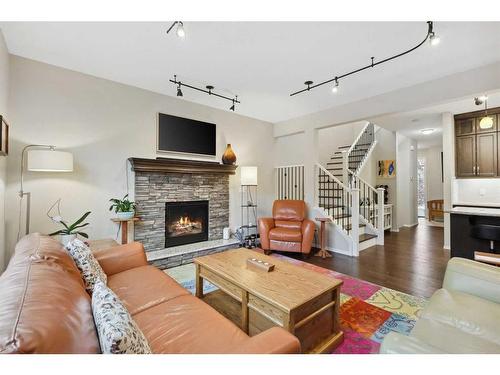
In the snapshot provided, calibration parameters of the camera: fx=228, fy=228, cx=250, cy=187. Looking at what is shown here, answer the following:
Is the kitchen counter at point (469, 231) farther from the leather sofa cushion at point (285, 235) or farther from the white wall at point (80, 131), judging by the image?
the white wall at point (80, 131)

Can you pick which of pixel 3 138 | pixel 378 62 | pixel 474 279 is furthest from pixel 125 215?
pixel 378 62

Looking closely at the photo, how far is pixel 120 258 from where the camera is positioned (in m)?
2.22

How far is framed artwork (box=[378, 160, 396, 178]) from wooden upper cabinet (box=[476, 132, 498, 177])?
7.02 ft

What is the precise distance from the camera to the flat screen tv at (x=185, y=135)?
3.80m

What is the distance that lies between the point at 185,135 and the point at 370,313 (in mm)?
3638

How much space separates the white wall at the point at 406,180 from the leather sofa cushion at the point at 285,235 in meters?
4.12

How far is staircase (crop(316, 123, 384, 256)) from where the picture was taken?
13.8 ft

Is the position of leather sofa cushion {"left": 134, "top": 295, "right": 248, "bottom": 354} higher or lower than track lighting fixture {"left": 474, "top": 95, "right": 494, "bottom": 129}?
lower

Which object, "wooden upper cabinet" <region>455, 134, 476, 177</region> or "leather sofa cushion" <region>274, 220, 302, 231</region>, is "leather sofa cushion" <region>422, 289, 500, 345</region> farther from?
"wooden upper cabinet" <region>455, 134, 476, 177</region>

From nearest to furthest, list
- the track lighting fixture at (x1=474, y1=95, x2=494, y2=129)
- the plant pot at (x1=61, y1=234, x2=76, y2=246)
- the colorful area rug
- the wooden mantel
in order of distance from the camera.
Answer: the colorful area rug → the plant pot at (x1=61, y1=234, x2=76, y2=246) → the wooden mantel → the track lighting fixture at (x1=474, y1=95, x2=494, y2=129)

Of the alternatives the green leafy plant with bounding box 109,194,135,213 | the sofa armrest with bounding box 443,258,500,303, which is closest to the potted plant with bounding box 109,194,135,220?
the green leafy plant with bounding box 109,194,135,213

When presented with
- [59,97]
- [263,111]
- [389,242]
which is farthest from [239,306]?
[389,242]

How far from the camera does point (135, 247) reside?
237 centimetres

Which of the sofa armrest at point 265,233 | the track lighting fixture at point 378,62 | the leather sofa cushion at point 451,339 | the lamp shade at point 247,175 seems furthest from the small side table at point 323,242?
the leather sofa cushion at point 451,339
